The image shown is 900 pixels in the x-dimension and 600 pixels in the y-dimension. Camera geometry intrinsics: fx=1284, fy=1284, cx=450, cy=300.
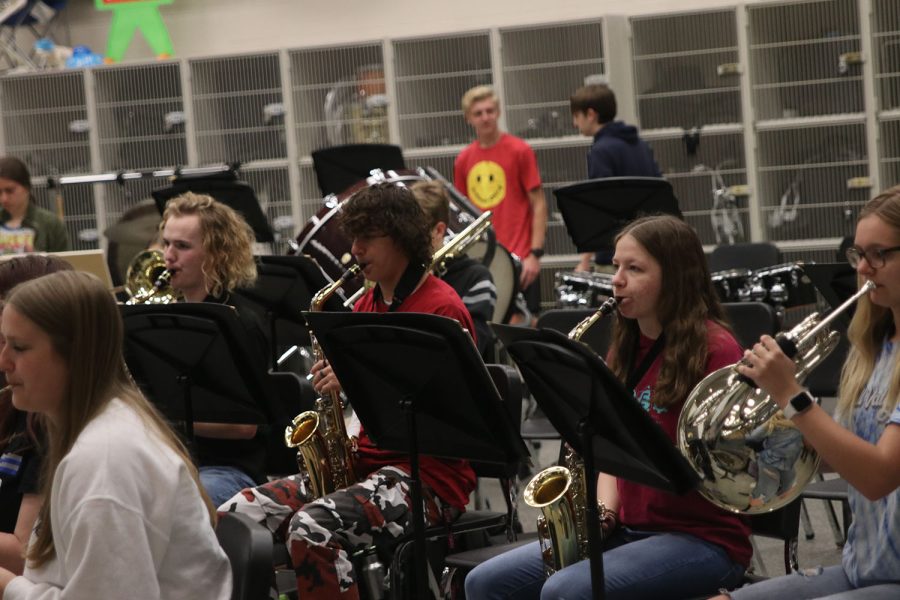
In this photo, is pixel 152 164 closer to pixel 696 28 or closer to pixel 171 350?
pixel 696 28

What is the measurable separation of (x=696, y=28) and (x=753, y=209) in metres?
1.18

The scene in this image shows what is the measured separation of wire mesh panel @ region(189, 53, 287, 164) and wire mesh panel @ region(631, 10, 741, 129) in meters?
2.50

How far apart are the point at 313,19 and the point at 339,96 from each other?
99 cm

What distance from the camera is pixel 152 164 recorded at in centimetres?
911

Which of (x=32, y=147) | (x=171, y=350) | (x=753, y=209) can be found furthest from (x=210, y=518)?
(x=32, y=147)

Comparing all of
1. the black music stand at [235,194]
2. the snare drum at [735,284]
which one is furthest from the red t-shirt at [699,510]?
the black music stand at [235,194]

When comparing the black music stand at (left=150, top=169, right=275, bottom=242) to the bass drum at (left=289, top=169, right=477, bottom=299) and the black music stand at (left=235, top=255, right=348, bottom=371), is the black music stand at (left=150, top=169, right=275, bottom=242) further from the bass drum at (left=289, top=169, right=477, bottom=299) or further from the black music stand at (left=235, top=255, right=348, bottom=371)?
the black music stand at (left=235, top=255, right=348, bottom=371)

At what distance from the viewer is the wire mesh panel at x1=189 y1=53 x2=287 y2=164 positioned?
8.84 meters

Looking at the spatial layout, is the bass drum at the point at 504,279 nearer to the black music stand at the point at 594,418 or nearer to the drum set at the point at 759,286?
the drum set at the point at 759,286

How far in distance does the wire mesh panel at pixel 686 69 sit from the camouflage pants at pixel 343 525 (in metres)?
4.89

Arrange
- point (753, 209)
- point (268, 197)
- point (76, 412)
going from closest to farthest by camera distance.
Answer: point (76, 412), point (753, 209), point (268, 197)

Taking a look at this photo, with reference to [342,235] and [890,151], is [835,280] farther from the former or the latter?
[890,151]

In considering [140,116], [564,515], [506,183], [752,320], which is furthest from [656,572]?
[140,116]

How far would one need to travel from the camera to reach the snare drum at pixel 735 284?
20.8ft
